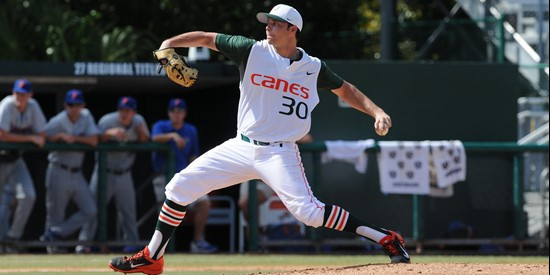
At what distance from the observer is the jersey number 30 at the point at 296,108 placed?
8289mm

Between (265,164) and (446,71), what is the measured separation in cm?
649

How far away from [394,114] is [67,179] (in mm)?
4066

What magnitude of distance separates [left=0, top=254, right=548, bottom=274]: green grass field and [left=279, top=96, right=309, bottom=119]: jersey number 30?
191 cm

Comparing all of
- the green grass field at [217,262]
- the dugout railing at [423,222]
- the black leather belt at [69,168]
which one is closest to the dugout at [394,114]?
the dugout railing at [423,222]

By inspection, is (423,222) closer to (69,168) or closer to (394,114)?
(394,114)

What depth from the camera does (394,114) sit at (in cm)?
1407

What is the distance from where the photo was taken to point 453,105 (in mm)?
14273

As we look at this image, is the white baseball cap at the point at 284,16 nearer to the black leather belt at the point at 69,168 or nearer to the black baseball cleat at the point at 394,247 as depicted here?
the black baseball cleat at the point at 394,247

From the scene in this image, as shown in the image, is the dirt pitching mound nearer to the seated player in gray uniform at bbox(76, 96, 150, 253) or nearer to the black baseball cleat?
the black baseball cleat

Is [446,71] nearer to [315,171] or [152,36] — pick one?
[315,171]

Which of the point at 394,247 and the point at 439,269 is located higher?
the point at 394,247

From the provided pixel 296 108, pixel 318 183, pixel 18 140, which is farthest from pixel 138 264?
pixel 318 183

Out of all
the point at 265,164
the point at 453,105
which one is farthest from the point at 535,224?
the point at 265,164

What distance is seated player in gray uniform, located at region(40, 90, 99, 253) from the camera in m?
12.7
